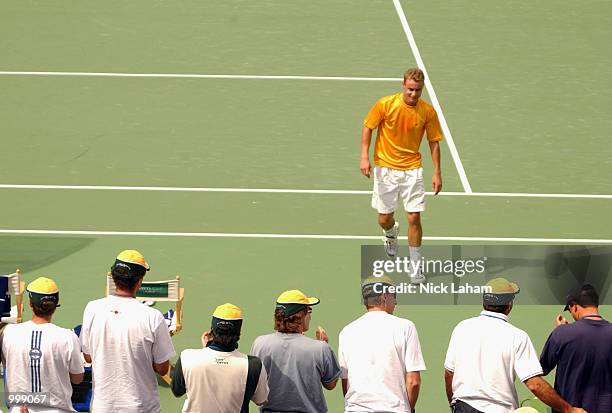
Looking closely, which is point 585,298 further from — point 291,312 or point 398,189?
point 398,189

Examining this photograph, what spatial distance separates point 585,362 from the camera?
10.5 metres

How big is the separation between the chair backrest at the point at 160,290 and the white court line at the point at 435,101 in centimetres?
780

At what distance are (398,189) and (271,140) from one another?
6303 mm

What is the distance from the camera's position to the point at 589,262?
17.6 metres

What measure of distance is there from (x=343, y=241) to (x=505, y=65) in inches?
376

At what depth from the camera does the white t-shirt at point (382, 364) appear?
34.0 feet

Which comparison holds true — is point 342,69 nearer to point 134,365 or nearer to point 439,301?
point 439,301

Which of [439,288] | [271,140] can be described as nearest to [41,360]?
[439,288]

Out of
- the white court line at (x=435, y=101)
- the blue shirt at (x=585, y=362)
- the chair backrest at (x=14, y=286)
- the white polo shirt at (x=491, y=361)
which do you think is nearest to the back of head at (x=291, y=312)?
the white polo shirt at (x=491, y=361)

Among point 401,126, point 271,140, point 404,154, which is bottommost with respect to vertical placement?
point 271,140

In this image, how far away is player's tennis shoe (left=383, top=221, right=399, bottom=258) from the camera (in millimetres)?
17453

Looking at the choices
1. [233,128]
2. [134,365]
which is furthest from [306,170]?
[134,365]

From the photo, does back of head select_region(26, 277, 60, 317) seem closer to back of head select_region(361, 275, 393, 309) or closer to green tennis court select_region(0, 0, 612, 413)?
back of head select_region(361, 275, 393, 309)

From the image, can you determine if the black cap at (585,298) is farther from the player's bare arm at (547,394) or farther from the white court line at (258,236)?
the white court line at (258,236)
